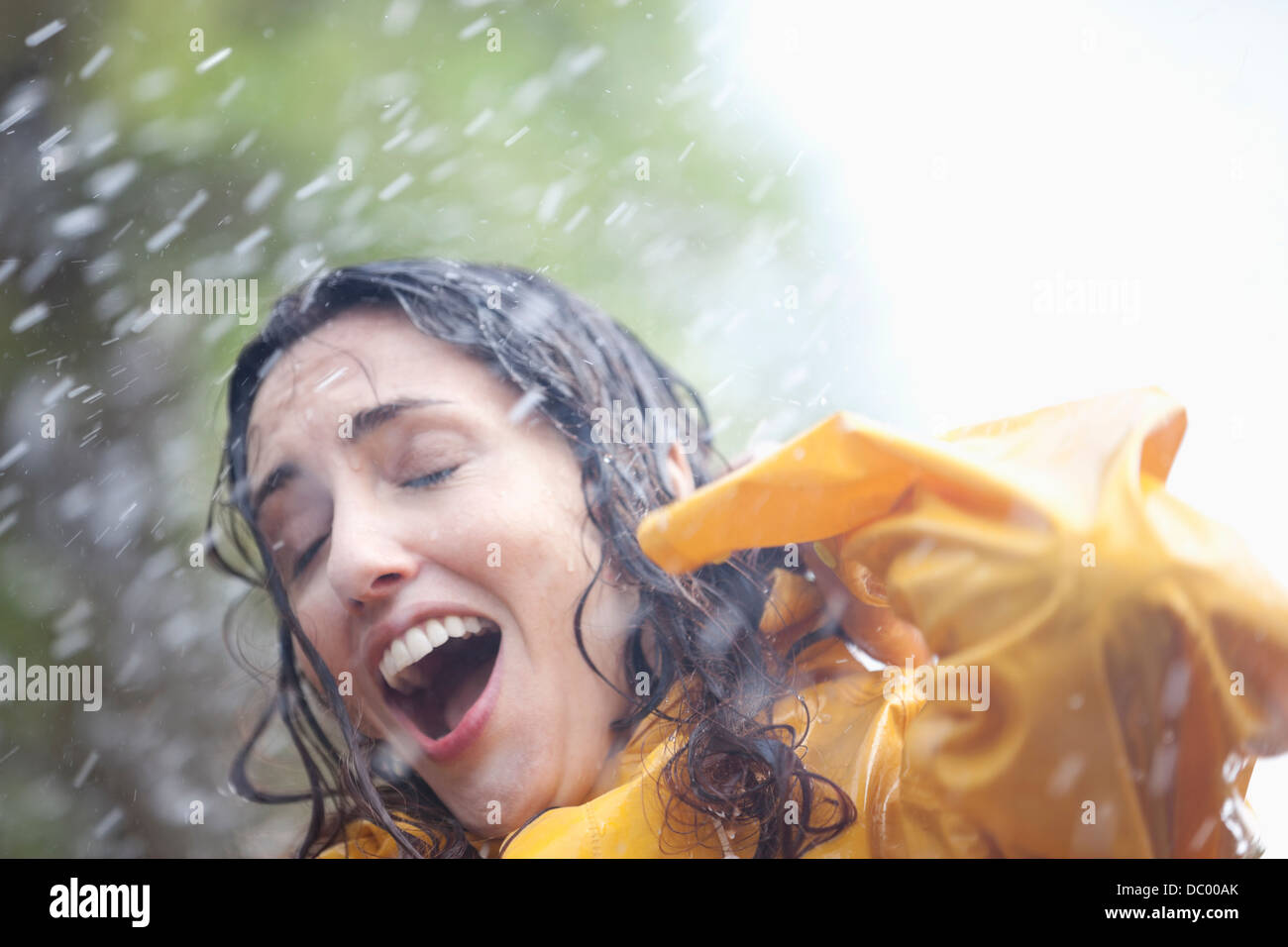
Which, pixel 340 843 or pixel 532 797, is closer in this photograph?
pixel 532 797

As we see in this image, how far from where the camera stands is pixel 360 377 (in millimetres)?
873

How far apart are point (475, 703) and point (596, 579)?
165 millimetres

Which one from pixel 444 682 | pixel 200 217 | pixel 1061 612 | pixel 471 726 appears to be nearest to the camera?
pixel 1061 612

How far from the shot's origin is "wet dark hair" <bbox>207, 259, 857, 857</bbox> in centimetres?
76

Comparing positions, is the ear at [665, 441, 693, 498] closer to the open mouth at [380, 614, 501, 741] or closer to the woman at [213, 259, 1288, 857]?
the woman at [213, 259, 1288, 857]

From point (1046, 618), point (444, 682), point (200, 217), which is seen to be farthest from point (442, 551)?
point (200, 217)

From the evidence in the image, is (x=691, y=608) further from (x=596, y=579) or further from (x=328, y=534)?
(x=328, y=534)

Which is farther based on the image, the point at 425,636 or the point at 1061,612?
the point at 425,636

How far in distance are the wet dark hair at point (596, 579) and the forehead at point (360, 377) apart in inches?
0.6

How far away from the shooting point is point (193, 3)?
59.7 inches

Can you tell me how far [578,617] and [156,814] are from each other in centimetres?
106

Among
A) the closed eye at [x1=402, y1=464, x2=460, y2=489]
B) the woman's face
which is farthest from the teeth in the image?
the closed eye at [x1=402, y1=464, x2=460, y2=489]
